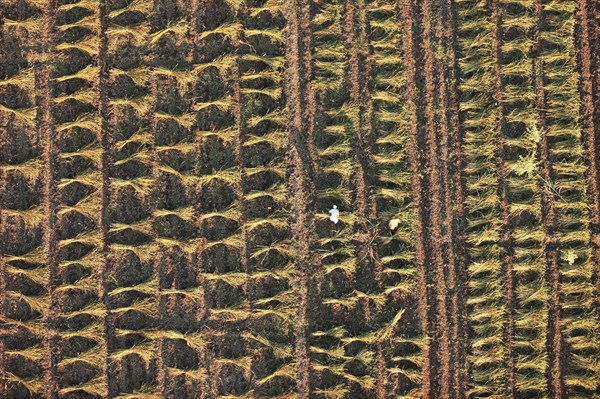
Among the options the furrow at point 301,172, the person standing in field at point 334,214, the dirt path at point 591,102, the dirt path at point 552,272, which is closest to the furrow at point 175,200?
the furrow at point 301,172

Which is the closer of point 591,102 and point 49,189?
point 49,189

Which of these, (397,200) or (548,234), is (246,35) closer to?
(397,200)

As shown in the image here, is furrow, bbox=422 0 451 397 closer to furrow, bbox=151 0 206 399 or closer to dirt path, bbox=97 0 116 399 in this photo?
furrow, bbox=151 0 206 399

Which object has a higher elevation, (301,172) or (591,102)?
(591,102)

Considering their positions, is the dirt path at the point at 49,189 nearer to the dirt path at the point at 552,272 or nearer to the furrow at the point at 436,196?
the furrow at the point at 436,196

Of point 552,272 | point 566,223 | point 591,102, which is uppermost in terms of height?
point 591,102

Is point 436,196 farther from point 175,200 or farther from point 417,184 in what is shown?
point 175,200

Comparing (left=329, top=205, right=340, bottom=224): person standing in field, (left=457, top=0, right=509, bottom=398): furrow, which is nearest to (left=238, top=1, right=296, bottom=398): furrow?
(left=329, top=205, right=340, bottom=224): person standing in field

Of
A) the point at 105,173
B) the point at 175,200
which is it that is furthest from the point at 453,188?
the point at 105,173
